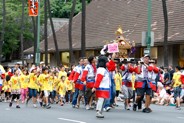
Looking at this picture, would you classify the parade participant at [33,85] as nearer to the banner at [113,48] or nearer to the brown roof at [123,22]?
the banner at [113,48]

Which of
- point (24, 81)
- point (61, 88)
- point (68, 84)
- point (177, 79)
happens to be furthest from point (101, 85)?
point (68, 84)

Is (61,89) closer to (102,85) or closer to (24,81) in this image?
(24,81)

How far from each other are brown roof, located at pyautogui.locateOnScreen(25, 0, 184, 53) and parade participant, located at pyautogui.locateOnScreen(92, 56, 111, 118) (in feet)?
59.4

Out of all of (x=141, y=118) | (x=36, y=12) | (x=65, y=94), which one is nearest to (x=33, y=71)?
(x=65, y=94)

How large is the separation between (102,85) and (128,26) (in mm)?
26124

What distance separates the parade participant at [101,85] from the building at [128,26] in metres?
18.0

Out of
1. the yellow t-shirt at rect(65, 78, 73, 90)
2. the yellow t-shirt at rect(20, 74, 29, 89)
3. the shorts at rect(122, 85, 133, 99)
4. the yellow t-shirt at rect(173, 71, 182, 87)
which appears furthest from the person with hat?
the yellow t-shirt at rect(65, 78, 73, 90)

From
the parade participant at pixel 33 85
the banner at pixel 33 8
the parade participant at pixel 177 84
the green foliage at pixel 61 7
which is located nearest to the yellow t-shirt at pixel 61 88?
the parade participant at pixel 33 85

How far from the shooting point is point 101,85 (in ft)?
54.7

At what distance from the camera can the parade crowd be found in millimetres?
16984

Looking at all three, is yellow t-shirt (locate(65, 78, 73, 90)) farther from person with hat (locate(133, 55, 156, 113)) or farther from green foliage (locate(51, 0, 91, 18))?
green foliage (locate(51, 0, 91, 18))

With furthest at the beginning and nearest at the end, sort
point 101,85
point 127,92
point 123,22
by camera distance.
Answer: point 123,22 < point 127,92 < point 101,85

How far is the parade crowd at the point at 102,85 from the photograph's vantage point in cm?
1698

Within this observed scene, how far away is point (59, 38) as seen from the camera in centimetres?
5338
